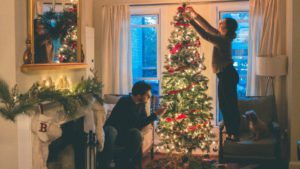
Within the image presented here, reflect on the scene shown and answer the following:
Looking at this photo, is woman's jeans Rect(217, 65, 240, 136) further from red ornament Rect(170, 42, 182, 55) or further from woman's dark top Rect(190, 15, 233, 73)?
red ornament Rect(170, 42, 182, 55)

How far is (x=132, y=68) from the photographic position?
7.02 meters

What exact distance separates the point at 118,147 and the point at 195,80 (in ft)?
4.25

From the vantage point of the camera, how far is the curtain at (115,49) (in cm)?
675

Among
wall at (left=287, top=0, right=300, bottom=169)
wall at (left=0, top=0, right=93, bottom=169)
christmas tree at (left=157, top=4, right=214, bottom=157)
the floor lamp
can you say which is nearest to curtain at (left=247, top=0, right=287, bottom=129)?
the floor lamp

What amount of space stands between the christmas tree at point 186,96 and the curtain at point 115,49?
1752 millimetres

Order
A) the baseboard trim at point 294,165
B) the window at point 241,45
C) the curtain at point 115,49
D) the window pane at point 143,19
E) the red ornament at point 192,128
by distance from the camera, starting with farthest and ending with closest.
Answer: the window pane at point 143,19, the curtain at point 115,49, the window at point 241,45, the baseboard trim at point 294,165, the red ornament at point 192,128

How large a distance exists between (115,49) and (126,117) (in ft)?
7.18

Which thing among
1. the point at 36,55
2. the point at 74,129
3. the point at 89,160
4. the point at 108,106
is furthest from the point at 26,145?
the point at 108,106

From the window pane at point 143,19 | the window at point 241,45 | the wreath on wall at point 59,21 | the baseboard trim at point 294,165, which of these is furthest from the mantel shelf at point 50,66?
the baseboard trim at point 294,165

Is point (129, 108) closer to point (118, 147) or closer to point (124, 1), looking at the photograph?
point (118, 147)

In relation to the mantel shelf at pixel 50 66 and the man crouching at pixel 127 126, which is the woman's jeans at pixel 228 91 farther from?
the mantel shelf at pixel 50 66

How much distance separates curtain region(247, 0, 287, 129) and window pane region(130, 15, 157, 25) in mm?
1675

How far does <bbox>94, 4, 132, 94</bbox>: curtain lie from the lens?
675cm

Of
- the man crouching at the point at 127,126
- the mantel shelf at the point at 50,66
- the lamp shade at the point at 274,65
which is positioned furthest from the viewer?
the lamp shade at the point at 274,65
